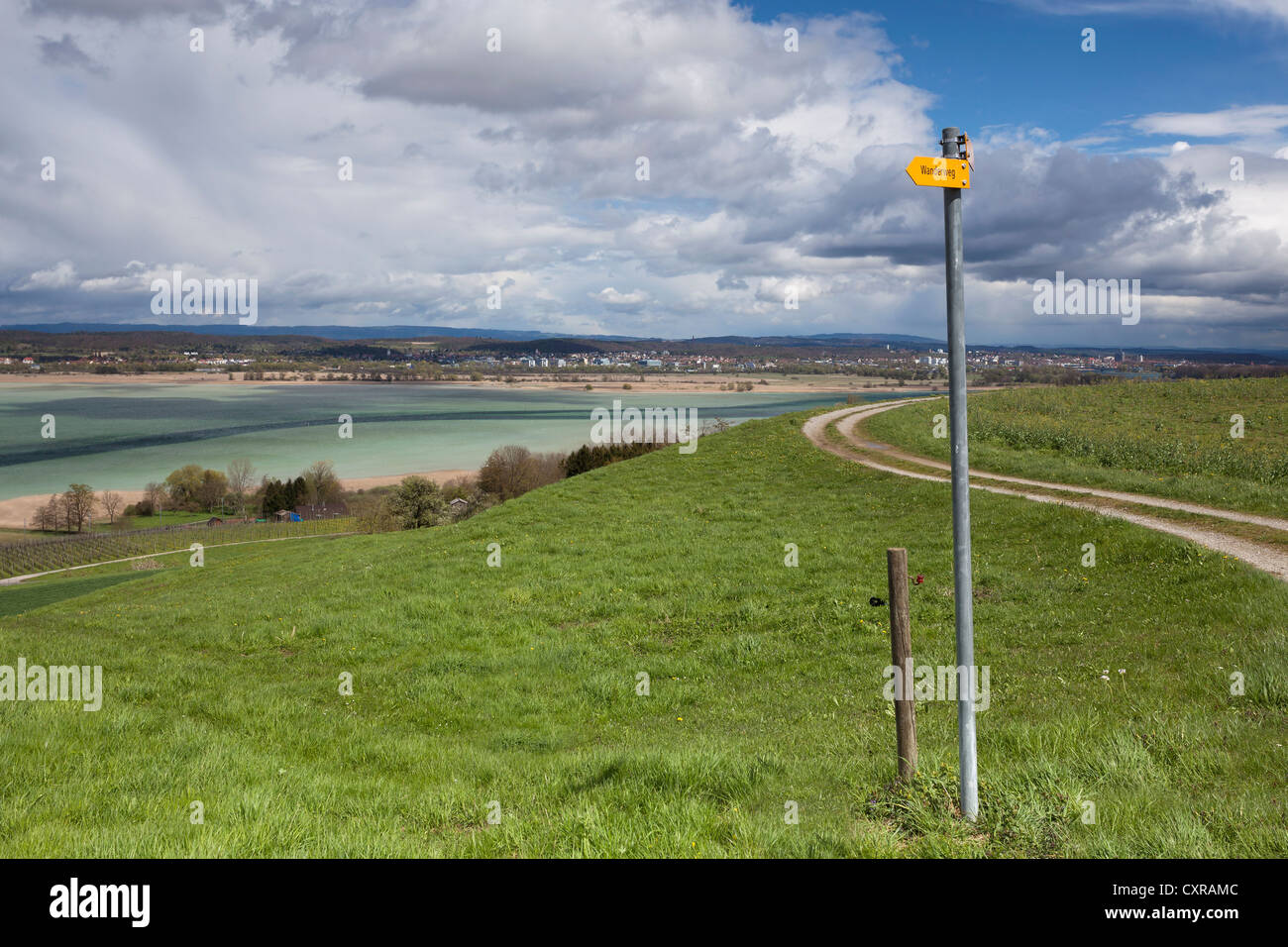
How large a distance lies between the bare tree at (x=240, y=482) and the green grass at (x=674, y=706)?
102m

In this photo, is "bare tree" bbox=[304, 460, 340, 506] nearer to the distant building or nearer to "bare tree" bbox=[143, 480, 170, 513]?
the distant building

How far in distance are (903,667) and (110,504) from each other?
129 meters

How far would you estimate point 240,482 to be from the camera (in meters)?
120

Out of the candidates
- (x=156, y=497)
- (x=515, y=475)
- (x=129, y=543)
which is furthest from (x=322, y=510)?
(x=515, y=475)

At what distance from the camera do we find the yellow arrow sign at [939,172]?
5.70 m

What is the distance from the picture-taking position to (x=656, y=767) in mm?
8070

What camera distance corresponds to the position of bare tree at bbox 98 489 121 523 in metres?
109

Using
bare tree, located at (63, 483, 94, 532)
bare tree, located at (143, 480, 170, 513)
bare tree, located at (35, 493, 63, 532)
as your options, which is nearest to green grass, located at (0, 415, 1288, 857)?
bare tree, located at (63, 483, 94, 532)

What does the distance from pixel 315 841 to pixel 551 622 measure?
451 inches

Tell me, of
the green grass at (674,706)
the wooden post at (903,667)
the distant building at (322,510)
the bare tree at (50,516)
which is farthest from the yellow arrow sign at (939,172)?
the bare tree at (50,516)

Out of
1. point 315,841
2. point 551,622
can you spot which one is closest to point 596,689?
point 551,622

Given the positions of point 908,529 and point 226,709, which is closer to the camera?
point 226,709
